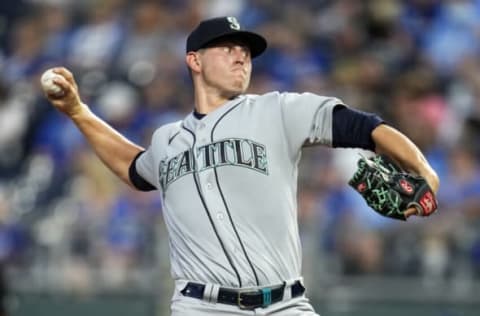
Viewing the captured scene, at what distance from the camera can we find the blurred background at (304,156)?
8258 mm

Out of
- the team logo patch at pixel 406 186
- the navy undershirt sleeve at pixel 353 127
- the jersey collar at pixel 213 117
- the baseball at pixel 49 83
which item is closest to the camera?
the team logo patch at pixel 406 186

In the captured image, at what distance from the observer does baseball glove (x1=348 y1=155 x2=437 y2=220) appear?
14.4ft

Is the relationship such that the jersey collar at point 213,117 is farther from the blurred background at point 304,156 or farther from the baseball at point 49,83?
the blurred background at point 304,156

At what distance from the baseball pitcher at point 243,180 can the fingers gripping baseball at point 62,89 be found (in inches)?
27.4

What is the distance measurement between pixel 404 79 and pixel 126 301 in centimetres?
309

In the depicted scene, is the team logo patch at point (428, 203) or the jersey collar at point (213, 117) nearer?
the team logo patch at point (428, 203)

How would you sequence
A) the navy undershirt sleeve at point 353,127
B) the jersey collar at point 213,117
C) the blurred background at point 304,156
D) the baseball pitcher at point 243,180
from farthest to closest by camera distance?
the blurred background at point 304,156 → the jersey collar at point 213,117 → the baseball pitcher at point 243,180 → the navy undershirt sleeve at point 353,127

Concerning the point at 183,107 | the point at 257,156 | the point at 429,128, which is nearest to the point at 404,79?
the point at 429,128

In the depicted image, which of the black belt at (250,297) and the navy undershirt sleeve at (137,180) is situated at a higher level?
the navy undershirt sleeve at (137,180)

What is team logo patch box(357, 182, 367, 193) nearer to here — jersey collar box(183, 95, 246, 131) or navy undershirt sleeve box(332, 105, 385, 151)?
navy undershirt sleeve box(332, 105, 385, 151)

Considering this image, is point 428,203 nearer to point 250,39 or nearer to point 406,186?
point 406,186

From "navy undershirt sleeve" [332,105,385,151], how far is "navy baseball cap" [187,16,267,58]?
2.13 ft

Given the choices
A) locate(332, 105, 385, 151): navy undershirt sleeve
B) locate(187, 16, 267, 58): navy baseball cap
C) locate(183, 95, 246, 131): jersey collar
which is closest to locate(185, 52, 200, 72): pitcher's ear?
locate(187, 16, 267, 58): navy baseball cap

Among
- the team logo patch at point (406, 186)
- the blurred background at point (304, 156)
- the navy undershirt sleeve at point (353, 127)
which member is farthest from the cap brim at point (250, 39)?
the blurred background at point (304, 156)
